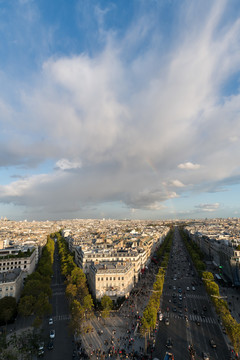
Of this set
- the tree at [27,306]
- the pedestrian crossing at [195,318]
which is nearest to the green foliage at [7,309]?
the tree at [27,306]

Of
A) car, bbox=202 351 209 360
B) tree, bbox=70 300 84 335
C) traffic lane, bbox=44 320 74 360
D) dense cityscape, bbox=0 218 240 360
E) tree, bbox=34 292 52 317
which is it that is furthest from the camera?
tree, bbox=34 292 52 317

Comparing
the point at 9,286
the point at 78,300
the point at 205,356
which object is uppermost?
the point at 9,286

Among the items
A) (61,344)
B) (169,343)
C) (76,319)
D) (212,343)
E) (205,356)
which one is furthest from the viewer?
(76,319)

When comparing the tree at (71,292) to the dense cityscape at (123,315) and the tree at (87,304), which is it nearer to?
the dense cityscape at (123,315)

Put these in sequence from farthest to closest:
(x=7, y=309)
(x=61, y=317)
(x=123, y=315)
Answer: (x=123, y=315) → (x=61, y=317) → (x=7, y=309)

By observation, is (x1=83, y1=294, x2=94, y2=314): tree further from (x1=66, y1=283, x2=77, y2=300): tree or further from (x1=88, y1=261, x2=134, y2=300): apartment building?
(x1=88, y1=261, x2=134, y2=300): apartment building

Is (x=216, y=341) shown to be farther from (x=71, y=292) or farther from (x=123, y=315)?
(x=71, y=292)

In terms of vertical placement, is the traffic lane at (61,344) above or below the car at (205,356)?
above

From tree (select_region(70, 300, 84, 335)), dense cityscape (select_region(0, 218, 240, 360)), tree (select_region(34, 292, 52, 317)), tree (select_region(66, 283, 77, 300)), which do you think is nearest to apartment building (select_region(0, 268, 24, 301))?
dense cityscape (select_region(0, 218, 240, 360))

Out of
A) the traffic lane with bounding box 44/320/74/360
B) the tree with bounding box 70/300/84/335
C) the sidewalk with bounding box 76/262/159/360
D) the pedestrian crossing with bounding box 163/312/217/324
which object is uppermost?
the tree with bounding box 70/300/84/335

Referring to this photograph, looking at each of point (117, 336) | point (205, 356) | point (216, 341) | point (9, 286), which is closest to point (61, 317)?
point (117, 336)

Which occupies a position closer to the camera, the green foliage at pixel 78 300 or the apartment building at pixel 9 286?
the green foliage at pixel 78 300

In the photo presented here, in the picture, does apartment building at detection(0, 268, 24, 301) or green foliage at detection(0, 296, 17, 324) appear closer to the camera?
green foliage at detection(0, 296, 17, 324)
